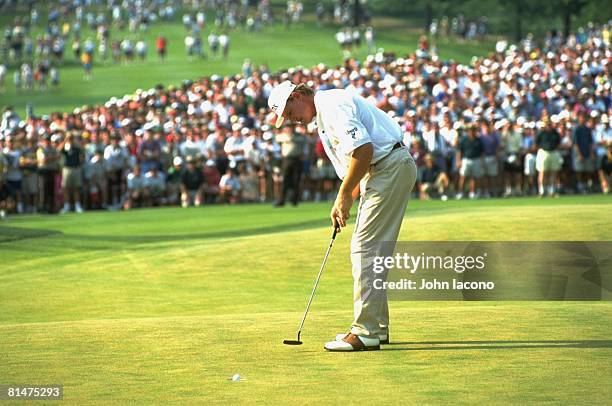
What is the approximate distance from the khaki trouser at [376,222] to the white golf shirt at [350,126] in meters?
0.12

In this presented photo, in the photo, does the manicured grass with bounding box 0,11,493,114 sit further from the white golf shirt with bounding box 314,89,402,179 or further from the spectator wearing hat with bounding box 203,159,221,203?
the white golf shirt with bounding box 314,89,402,179

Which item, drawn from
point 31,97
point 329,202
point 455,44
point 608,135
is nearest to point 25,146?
point 329,202

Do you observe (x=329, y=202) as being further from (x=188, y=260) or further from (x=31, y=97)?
(x=31, y=97)

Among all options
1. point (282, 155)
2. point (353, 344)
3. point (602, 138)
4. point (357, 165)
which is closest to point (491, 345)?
point (353, 344)

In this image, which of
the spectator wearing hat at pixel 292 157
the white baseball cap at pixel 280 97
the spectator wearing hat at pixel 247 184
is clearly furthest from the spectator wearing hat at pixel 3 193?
the white baseball cap at pixel 280 97

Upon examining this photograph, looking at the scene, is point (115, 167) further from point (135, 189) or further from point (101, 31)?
point (101, 31)

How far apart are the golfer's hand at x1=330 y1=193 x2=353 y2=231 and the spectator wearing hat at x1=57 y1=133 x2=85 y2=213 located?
21.3 m

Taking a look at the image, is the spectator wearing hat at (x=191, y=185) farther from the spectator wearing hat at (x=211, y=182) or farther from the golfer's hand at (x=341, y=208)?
the golfer's hand at (x=341, y=208)

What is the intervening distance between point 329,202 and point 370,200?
21.0m

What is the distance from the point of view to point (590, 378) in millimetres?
7574

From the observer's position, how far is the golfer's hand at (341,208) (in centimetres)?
871

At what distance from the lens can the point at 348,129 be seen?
28.2 feet

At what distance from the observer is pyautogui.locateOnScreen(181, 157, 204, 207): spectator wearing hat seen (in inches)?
1197

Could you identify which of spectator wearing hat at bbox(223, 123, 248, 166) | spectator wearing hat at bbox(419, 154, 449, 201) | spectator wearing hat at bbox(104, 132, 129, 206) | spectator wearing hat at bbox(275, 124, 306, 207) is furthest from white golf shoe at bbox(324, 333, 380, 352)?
spectator wearing hat at bbox(104, 132, 129, 206)
